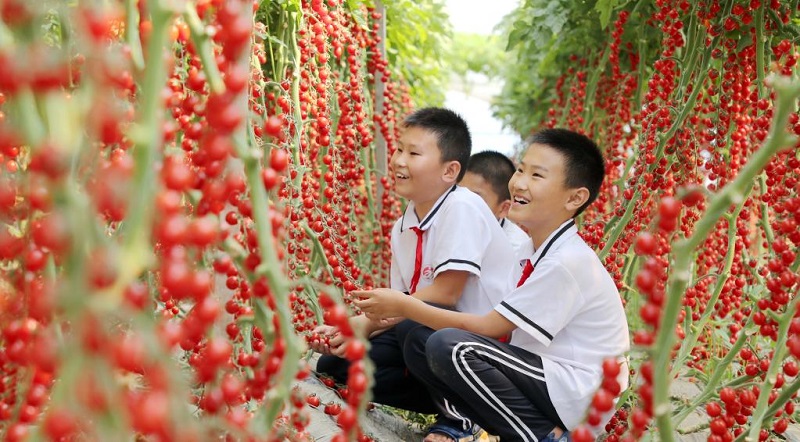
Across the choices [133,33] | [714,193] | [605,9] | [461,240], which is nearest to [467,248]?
[461,240]

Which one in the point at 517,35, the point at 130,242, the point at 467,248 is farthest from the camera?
the point at 517,35

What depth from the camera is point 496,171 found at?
9.53 feet

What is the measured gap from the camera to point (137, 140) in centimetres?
55

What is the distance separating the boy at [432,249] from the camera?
2.04 metres

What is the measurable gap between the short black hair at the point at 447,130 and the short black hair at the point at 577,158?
0.33 m

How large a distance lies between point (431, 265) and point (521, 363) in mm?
497

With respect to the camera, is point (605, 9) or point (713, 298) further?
point (605, 9)

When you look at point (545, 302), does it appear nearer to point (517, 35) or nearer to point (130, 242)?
point (130, 242)

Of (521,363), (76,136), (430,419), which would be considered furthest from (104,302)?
(430,419)

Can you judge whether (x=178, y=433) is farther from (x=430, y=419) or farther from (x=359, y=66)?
(x=359, y=66)

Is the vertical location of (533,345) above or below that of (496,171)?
below

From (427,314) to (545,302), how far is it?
296mm

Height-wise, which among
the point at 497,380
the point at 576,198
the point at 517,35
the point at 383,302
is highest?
the point at 517,35

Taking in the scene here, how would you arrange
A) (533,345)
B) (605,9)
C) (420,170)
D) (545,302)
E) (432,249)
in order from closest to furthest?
(545,302), (533,345), (432,249), (420,170), (605,9)
